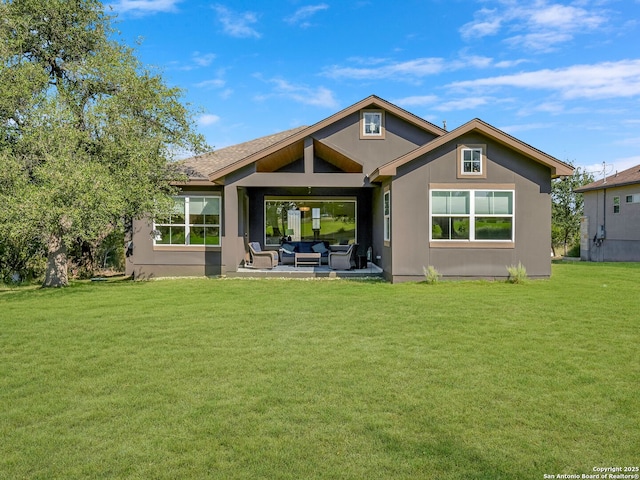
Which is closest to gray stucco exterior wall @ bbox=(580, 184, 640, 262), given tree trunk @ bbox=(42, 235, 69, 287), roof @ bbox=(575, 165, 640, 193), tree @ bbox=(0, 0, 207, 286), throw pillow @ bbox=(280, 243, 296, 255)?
roof @ bbox=(575, 165, 640, 193)

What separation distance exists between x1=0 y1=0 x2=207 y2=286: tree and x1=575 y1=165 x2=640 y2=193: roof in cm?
2079

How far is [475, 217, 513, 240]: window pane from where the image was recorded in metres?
12.6

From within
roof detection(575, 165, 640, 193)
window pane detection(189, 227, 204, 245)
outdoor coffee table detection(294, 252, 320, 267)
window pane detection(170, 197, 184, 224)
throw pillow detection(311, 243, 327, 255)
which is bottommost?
outdoor coffee table detection(294, 252, 320, 267)

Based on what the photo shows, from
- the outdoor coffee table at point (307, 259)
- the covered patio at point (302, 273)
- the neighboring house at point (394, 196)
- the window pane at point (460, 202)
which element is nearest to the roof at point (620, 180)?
the neighboring house at point (394, 196)

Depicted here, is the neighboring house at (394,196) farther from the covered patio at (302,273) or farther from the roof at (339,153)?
the covered patio at (302,273)

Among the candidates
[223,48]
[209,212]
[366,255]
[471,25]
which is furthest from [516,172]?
[223,48]

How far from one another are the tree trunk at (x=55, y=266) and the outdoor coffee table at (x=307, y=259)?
7.17m

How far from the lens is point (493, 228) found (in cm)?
1259

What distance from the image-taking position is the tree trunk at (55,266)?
13.5 meters

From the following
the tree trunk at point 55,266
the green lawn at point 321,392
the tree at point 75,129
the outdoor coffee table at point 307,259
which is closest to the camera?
the green lawn at point 321,392

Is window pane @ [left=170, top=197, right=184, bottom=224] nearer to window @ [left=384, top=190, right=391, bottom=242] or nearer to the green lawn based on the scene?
the green lawn

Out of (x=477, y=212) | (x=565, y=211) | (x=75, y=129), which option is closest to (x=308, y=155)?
(x=477, y=212)

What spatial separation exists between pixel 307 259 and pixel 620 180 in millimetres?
18770

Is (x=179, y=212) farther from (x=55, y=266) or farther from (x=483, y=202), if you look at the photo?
(x=483, y=202)
